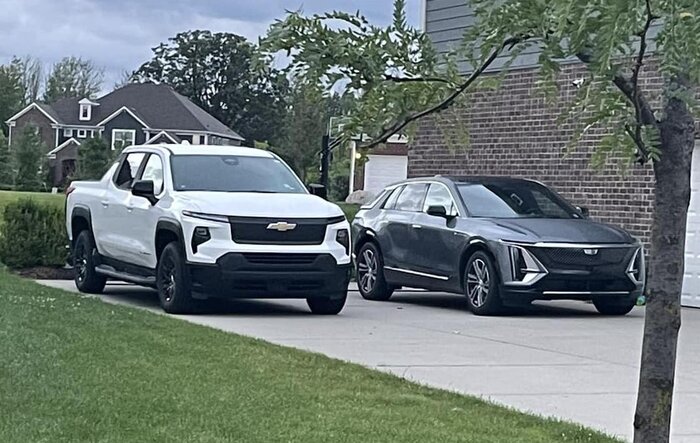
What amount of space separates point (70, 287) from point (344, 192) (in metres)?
37.0

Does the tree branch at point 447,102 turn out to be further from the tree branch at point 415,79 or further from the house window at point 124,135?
the house window at point 124,135

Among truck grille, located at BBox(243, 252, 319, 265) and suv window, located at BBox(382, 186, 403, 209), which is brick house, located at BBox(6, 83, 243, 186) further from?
truck grille, located at BBox(243, 252, 319, 265)

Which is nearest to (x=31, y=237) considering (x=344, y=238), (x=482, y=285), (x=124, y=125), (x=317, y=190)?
(x=317, y=190)

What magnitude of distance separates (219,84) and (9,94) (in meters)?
14.5

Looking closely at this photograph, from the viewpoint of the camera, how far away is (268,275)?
11.3m

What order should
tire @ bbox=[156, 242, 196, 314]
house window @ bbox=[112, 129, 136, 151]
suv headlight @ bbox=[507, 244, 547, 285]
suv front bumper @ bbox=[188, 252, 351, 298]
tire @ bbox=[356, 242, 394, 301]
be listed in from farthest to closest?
house window @ bbox=[112, 129, 136, 151]
tire @ bbox=[356, 242, 394, 301]
suv headlight @ bbox=[507, 244, 547, 285]
tire @ bbox=[156, 242, 196, 314]
suv front bumper @ bbox=[188, 252, 351, 298]

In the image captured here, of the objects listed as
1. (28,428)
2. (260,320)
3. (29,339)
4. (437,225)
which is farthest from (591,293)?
(28,428)

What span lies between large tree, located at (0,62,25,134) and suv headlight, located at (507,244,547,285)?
70835mm

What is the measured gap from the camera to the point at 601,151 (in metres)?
4.17

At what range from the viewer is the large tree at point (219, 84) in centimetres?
8219

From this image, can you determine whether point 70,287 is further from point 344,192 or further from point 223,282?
point 344,192

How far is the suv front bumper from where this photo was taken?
36.9 ft

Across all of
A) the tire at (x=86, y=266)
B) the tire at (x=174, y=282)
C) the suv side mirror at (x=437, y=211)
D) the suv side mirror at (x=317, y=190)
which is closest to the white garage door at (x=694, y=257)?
the suv side mirror at (x=437, y=211)

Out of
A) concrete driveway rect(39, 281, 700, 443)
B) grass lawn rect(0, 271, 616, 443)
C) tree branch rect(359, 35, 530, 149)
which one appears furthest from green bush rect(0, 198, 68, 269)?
tree branch rect(359, 35, 530, 149)
